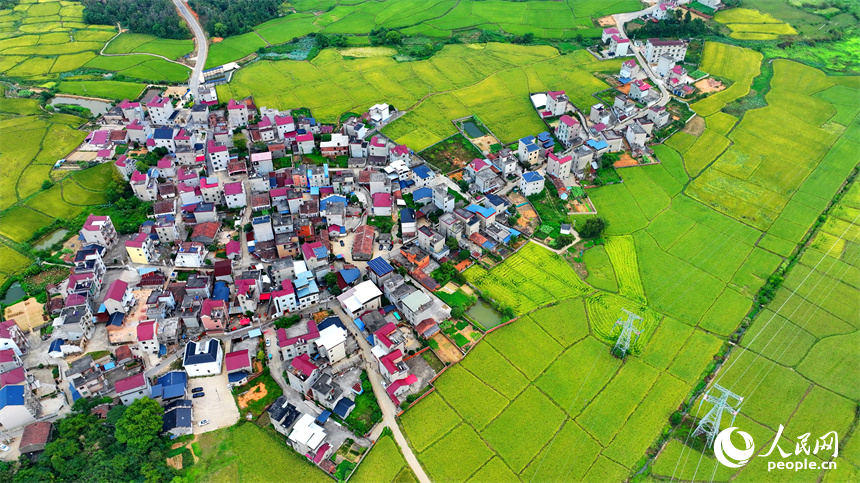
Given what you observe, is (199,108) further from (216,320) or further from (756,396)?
(756,396)

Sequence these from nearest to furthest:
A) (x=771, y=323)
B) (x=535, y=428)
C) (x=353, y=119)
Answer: (x=535, y=428) → (x=771, y=323) → (x=353, y=119)

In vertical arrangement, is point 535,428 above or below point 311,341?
below

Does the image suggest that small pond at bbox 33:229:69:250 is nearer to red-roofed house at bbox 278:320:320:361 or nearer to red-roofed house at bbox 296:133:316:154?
red-roofed house at bbox 296:133:316:154

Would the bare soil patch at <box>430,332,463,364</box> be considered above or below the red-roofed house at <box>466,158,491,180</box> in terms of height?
below

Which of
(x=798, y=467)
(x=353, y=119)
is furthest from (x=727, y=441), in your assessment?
(x=353, y=119)

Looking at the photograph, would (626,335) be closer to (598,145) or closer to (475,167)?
(475,167)

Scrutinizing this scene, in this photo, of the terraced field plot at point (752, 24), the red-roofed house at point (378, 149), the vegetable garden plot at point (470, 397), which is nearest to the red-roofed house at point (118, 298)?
the vegetable garden plot at point (470, 397)

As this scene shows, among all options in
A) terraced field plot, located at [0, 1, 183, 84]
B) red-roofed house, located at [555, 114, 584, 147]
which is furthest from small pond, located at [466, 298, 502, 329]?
terraced field plot, located at [0, 1, 183, 84]
